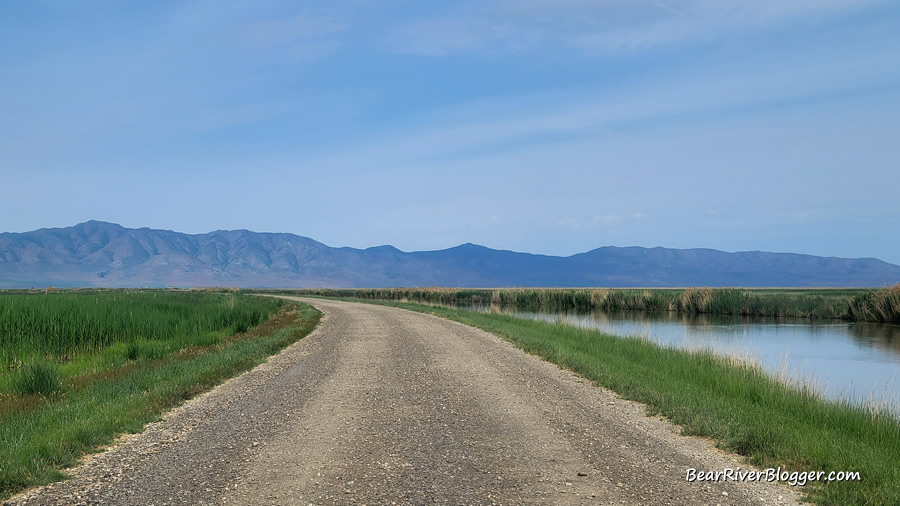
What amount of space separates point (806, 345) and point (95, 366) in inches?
1163

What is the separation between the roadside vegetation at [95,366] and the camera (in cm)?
900

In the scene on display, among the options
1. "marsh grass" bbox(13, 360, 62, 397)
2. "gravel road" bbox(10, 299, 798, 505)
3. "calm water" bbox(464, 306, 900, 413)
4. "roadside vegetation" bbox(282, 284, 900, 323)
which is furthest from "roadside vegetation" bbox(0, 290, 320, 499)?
"roadside vegetation" bbox(282, 284, 900, 323)

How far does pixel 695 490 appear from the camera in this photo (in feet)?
23.9

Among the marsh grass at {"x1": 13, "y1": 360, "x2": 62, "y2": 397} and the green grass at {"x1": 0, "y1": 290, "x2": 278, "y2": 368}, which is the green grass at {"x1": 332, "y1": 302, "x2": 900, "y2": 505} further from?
the green grass at {"x1": 0, "y1": 290, "x2": 278, "y2": 368}

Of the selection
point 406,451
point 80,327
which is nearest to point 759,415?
point 406,451

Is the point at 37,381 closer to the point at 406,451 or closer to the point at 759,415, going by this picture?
the point at 406,451

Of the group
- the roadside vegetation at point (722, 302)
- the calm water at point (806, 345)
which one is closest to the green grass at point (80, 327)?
the calm water at point (806, 345)

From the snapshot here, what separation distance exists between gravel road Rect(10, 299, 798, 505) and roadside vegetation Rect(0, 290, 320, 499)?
0.51 metres

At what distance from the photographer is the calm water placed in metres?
18.4

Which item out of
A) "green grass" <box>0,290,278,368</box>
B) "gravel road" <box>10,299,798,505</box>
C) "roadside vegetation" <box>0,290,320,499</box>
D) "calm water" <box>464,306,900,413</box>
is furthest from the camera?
"green grass" <box>0,290,278,368</box>

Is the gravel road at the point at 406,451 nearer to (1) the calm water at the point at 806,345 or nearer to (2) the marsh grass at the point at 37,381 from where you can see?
(2) the marsh grass at the point at 37,381

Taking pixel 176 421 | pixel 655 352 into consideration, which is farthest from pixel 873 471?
pixel 655 352

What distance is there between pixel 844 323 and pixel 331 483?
44.0 m

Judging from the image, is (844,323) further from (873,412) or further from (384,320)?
(873,412)
